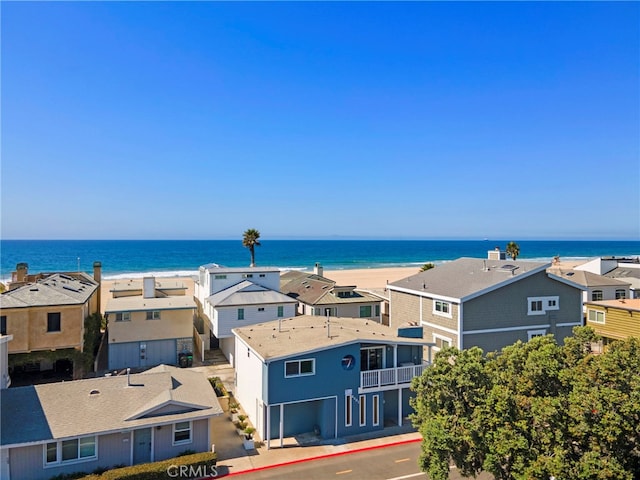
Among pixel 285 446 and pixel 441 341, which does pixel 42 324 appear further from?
pixel 441 341

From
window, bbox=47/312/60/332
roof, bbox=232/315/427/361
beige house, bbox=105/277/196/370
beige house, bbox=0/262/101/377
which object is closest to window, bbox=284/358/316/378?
roof, bbox=232/315/427/361

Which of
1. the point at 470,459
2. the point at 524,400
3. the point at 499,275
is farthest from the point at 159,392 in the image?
the point at 499,275

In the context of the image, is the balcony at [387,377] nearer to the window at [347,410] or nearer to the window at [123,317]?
the window at [347,410]

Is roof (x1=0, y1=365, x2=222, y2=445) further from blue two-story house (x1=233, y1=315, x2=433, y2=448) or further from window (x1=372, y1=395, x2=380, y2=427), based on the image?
window (x1=372, y1=395, x2=380, y2=427)

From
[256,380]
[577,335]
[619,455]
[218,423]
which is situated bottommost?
[218,423]

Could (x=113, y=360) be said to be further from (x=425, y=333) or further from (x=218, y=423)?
(x=425, y=333)
